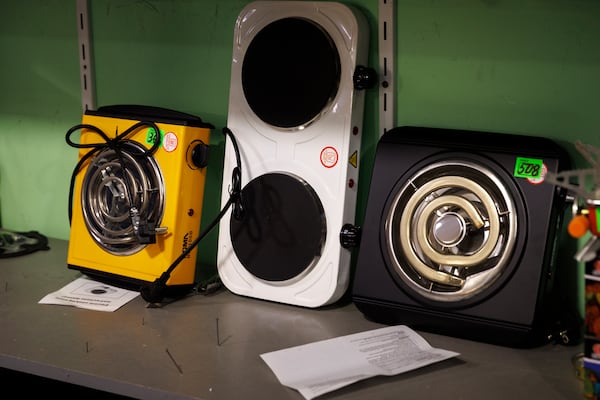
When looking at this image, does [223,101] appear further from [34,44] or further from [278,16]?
[34,44]

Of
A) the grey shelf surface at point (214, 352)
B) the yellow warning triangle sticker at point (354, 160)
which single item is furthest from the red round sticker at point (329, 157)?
the grey shelf surface at point (214, 352)

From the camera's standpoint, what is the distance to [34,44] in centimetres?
171

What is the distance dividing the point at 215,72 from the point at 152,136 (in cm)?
23

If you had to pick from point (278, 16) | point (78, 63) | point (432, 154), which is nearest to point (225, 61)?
point (278, 16)

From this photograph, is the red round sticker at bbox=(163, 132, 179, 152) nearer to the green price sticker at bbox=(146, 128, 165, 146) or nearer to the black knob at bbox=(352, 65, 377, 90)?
the green price sticker at bbox=(146, 128, 165, 146)

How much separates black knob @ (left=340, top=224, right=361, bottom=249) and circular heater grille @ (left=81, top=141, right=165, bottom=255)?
36cm

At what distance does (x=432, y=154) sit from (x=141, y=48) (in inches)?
28.8

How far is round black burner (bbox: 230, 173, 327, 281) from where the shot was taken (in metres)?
1.35

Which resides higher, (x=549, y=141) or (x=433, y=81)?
(x=433, y=81)

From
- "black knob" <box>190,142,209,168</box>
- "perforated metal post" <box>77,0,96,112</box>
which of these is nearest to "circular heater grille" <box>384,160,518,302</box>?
"black knob" <box>190,142,209,168</box>

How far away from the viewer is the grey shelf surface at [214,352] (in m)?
1.04

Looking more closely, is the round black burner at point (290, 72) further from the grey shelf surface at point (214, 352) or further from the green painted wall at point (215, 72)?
the grey shelf surface at point (214, 352)

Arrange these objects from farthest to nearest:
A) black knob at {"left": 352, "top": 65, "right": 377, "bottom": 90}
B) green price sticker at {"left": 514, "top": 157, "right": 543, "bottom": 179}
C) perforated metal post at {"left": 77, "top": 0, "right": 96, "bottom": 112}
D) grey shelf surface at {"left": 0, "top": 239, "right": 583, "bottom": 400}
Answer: perforated metal post at {"left": 77, "top": 0, "right": 96, "bottom": 112} < black knob at {"left": 352, "top": 65, "right": 377, "bottom": 90} < green price sticker at {"left": 514, "top": 157, "right": 543, "bottom": 179} < grey shelf surface at {"left": 0, "top": 239, "right": 583, "bottom": 400}

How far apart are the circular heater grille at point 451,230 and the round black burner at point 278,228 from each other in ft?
0.51
